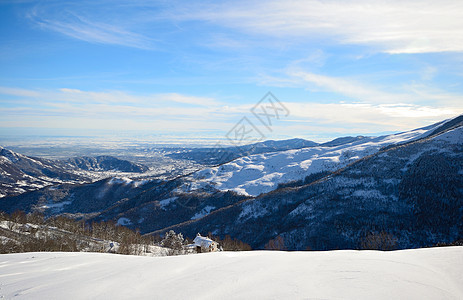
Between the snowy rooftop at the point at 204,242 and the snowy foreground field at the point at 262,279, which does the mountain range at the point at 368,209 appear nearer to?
Result: the snowy rooftop at the point at 204,242

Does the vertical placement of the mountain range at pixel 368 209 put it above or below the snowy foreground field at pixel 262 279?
below

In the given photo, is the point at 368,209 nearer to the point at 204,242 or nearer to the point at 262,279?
the point at 204,242

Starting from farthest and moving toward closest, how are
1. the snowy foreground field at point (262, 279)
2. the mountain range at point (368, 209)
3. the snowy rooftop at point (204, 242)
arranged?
the mountain range at point (368, 209) → the snowy rooftop at point (204, 242) → the snowy foreground field at point (262, 279)

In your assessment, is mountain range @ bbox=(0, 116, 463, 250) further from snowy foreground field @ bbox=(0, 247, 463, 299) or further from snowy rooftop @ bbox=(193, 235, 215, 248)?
snowy foreground field @ bbox=(0, 247, 463, 299)

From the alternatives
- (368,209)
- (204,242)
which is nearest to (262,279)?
(204,242)

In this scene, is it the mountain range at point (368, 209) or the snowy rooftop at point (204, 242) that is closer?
the snowy rooftop at point (204, 242)

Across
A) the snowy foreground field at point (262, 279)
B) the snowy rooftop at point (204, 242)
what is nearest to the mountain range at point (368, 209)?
the snowy rooftop at point (204, 242)

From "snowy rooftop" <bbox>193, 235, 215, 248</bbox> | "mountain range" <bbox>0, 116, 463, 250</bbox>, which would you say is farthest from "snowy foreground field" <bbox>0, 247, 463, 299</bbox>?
"mountain range" <bbox>0, 116, 463, 250</bbox>

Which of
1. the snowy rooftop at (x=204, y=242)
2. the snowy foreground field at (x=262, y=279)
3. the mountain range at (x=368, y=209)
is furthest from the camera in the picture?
the mountain range at (x=368, y=209)

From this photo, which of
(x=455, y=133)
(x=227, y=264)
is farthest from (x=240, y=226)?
(x=455, y=133)
